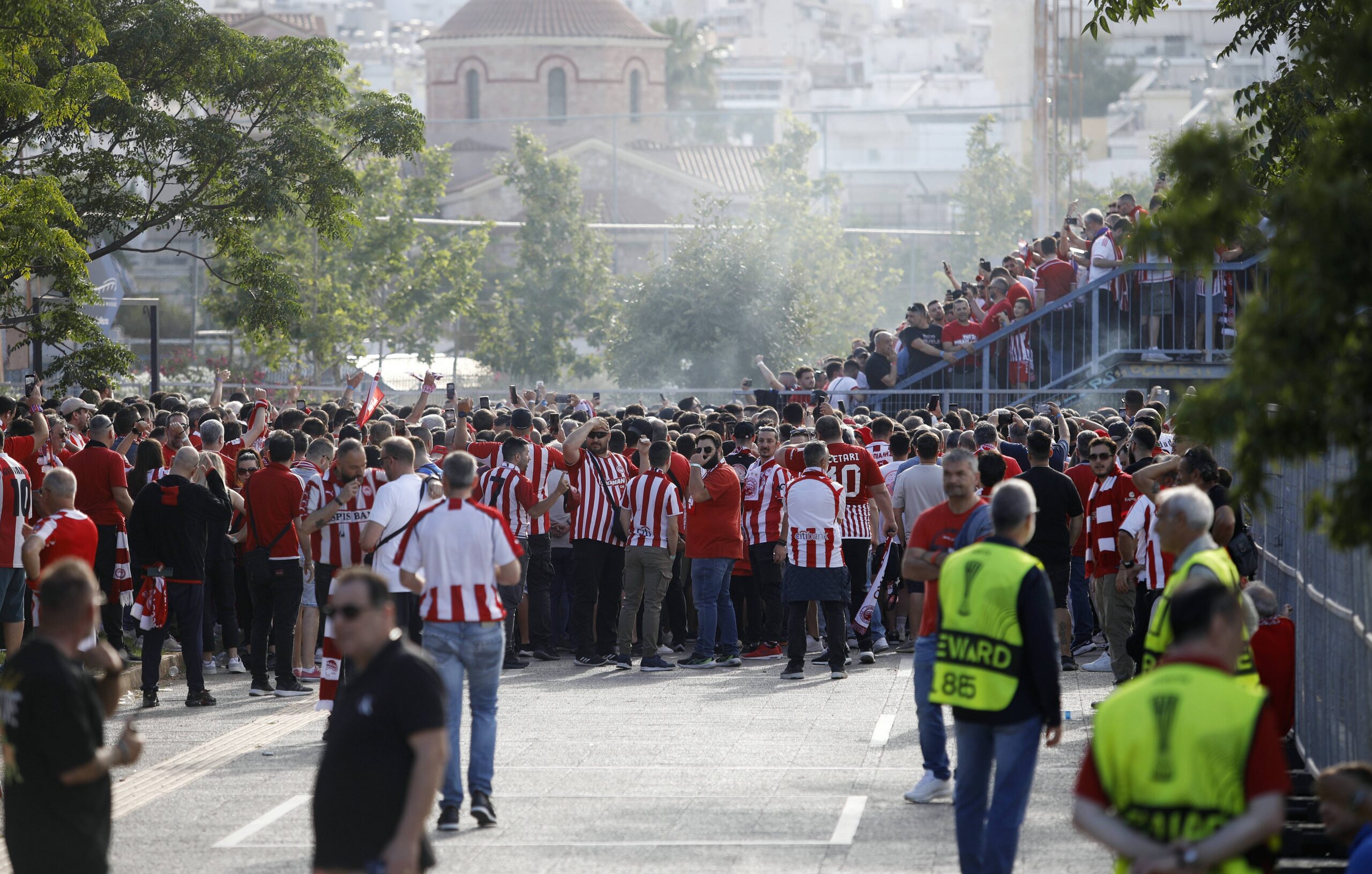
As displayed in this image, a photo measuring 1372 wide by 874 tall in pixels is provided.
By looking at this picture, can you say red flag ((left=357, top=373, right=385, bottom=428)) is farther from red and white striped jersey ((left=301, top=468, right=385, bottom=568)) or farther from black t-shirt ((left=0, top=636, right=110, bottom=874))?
black t-shirt ((left=0, top=636, right=110, bottom=874))

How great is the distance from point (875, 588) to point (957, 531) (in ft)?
19.7

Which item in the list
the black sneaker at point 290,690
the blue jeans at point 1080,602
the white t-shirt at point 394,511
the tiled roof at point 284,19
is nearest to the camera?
the white t-shirt at point 394,511

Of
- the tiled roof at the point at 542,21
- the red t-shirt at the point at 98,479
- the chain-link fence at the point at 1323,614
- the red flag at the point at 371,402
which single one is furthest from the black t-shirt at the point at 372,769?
the tiled roof at the point at 542,21

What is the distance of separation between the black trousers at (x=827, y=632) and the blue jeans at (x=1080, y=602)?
225 centimetres

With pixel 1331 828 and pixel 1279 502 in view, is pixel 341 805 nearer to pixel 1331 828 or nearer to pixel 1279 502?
pixel 1331 828

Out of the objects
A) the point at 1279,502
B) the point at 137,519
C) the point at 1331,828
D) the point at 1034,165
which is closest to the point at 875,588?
the point at 1279,502

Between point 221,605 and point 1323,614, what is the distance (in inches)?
335

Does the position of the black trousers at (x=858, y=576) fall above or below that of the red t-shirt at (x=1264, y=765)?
below

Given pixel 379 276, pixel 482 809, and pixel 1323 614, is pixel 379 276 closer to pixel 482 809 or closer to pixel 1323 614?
pixel 482 809

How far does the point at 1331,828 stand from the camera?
5672mm

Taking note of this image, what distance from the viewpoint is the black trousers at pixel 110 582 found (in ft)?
44.6

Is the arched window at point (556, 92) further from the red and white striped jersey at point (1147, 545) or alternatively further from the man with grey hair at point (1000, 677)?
the man with grey hair at point (1000, 677)

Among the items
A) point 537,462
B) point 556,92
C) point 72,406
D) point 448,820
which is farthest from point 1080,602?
point 556,92

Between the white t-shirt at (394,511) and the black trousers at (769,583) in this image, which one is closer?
the white t-shirt at (394,511)
